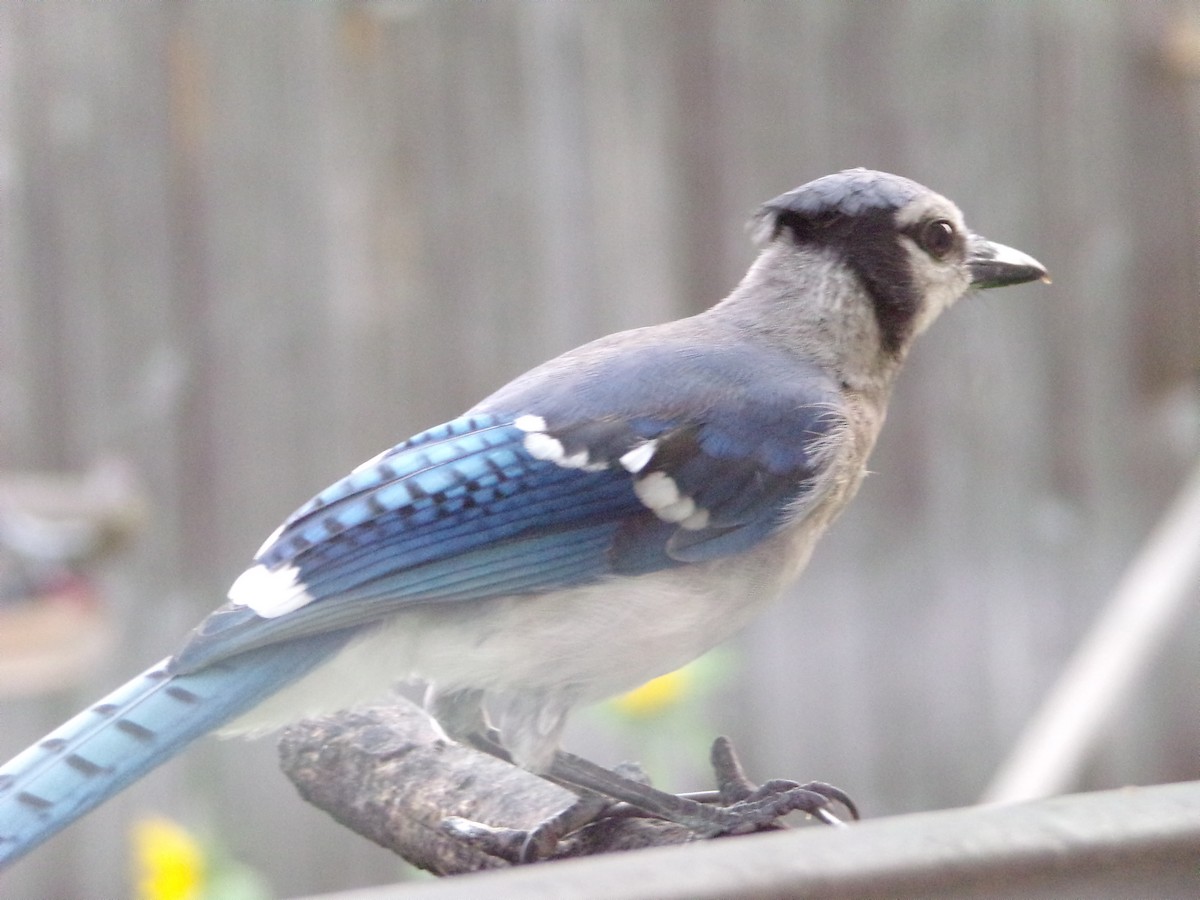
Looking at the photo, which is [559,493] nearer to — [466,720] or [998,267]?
[466,720]

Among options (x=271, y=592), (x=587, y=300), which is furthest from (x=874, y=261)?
(x=587, y=300)

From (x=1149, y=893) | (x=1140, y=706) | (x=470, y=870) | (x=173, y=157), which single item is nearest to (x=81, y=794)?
(x=470, y=870)

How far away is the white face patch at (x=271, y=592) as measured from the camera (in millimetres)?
1137

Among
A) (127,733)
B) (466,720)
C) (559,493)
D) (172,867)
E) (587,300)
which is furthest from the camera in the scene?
(587,300)

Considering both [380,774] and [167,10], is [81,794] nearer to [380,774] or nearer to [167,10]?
[380,774]

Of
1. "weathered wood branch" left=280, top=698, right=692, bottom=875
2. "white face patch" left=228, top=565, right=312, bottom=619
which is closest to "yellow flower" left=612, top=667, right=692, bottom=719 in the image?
"weathered wood branch" left=280, top=698, right=692, bottom=875

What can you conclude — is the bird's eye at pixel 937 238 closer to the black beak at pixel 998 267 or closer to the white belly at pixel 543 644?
the black beak at pixel 998 267

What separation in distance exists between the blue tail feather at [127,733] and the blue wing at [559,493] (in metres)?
0.02

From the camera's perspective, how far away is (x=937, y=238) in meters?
1.39

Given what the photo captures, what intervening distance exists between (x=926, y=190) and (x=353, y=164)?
1047 mm

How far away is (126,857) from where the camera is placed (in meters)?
2.13

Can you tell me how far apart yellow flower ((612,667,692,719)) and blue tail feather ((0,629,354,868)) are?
0.72 metres

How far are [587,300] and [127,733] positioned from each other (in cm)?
134

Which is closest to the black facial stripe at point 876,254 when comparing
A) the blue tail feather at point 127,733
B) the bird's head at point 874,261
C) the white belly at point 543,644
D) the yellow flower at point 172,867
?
the bird's head at point 874,261
